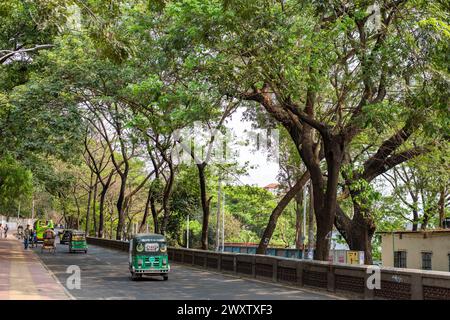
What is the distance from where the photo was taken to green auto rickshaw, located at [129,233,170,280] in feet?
70.1

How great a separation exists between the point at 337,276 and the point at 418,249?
1305 cm

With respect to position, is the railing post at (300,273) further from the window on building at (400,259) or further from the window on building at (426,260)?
the window on building at (400,259)

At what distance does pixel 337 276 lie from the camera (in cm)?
1695

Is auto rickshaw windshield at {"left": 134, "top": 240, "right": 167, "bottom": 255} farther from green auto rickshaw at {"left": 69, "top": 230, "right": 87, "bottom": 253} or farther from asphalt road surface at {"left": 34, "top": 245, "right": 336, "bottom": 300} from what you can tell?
green auto rickshaw at {"left": 69, "top": 230, "right": 87, "bottom": 253}

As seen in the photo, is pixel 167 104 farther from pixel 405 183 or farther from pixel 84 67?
pixel 405 183

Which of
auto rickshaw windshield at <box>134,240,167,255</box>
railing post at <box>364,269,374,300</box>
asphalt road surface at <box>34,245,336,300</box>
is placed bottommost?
asphalt road surface at <box>34,245,336,300</box>

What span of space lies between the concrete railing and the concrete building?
9.01m

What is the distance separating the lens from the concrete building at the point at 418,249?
1026 inches

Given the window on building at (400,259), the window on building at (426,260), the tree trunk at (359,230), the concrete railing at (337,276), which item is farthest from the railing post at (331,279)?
the window on building at (400,259)

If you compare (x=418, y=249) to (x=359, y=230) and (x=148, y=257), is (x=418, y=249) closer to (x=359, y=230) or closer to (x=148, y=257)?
(x=359, y=230)

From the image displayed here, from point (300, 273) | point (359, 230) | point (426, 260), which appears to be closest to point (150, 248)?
point (300, 273)

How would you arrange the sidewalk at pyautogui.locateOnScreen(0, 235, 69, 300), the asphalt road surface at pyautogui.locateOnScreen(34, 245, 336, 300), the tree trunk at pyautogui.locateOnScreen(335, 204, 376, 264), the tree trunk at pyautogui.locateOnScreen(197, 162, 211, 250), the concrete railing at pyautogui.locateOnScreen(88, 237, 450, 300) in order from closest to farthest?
the concrete railing at pyautogui.locateOnScreen(88, 237, 450, 300), the sidewalk at pyautogui.locateOnScreen(0, 235, 69, 300), the asphalt road surface at pyautogui.locateOnScreen(34, 245, 336, 300), the tree trunk at pyautogui.locateOnScreen(335, 204, 376, 264), the tree trunk at pyautogui.locateOnScreen(197, 162, 211, 250)

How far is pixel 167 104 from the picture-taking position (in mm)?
19656

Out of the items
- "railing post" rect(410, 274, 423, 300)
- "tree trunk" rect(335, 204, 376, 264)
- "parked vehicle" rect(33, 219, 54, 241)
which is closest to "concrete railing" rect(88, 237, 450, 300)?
"railing post" rect(410, 274, 423, 300)
